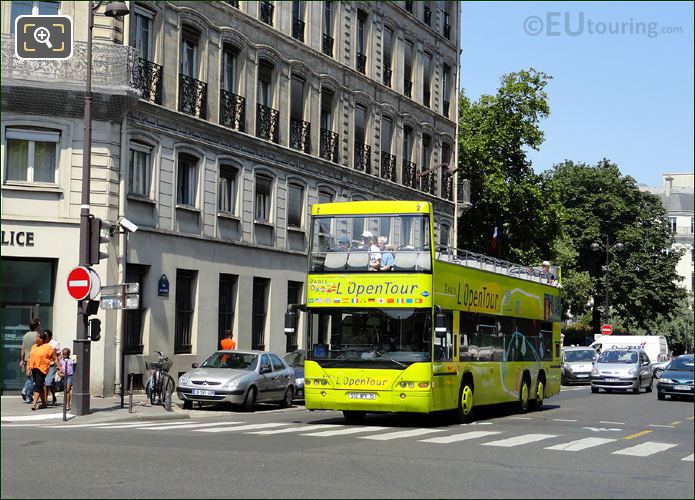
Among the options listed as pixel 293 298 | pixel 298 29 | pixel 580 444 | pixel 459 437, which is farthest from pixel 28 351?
pixel 298 29

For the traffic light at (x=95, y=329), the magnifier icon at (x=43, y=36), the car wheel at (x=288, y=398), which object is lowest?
the car wheel at (x=288, y=398)

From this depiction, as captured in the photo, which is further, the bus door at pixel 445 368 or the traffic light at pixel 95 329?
the traffic light at pixel 95 329

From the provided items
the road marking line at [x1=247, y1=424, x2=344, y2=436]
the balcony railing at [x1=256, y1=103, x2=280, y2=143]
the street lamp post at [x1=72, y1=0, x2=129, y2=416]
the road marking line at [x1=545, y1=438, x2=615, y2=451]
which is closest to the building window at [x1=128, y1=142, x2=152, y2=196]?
the balcony railing at [x1=256, y1=103, x2=280, y2=143]

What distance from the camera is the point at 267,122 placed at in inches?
1481

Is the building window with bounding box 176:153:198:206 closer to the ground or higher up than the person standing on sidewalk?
higher up

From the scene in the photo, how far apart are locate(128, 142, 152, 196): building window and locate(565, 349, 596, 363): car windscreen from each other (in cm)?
2615

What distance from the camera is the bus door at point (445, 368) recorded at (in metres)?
21.8

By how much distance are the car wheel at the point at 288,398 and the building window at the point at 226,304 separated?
6621mm

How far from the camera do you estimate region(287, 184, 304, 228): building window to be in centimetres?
3950

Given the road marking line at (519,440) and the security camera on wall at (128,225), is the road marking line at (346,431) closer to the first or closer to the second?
the road marking line at (519,440)

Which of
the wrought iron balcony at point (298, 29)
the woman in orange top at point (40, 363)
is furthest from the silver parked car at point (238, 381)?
the wrought iron balcony at point (298, 29)

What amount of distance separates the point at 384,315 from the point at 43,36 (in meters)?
8.05

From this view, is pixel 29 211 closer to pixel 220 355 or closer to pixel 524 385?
pixel 220 355

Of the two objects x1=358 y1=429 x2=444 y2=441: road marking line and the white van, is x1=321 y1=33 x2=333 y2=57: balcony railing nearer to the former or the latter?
x1=358 y1=429 x2=444 y2=441: road marking line
